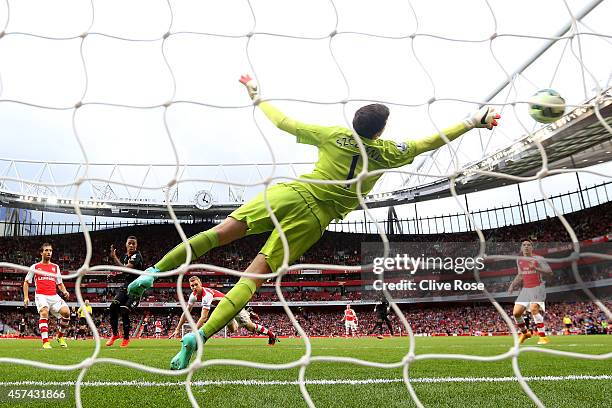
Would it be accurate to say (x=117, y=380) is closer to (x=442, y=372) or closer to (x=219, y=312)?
(x=219, y=312)

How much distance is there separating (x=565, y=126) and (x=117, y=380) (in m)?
14.0

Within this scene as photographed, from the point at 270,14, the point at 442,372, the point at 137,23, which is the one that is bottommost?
the point at 442,372

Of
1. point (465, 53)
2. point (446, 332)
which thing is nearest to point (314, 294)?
point (446, 332)

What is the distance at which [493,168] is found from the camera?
60.3ft

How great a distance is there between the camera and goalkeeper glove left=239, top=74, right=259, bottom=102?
2867mm

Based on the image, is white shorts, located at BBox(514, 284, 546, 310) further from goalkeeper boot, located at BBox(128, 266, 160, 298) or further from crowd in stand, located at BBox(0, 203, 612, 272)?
crowd in stand, located at BBox(0, 203, 612, 272)

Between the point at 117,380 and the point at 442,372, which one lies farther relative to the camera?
the point at 442,372

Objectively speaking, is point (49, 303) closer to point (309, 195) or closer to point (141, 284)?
point (141, 284)

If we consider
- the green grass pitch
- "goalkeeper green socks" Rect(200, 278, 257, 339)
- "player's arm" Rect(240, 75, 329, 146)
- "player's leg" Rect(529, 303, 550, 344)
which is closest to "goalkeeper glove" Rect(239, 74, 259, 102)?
"player's arm" Rect(240, 75, 329, 146)

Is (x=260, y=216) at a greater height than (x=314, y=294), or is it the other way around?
(x=314, y=294)

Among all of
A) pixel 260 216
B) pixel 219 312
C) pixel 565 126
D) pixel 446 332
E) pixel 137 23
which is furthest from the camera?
pixel 446 332

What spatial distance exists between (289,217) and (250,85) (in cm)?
81

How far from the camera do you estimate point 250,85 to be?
113 inches

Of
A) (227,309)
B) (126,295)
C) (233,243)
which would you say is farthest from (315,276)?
(227,309)
